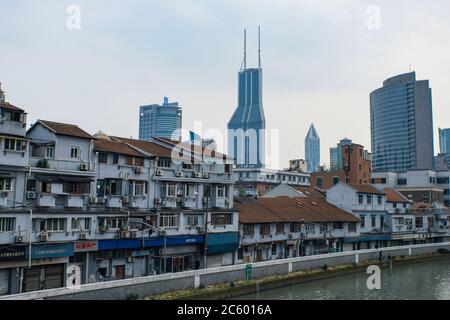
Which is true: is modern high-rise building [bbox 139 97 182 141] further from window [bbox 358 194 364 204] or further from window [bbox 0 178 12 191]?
window [bbox 0 178 12 191]

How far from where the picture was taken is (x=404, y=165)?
170 m

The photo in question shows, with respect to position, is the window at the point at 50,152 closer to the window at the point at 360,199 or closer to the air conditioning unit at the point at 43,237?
the air conditioning unit at the point at 43,237

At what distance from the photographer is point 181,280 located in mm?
33719

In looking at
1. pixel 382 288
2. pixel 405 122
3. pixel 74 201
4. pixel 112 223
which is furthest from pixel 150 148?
pixel 405 122

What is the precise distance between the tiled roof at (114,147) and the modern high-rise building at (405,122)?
141954mm

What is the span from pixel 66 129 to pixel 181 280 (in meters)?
14.1

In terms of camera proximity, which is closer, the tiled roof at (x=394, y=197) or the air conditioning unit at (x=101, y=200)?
the air conditioning unit at (x=101, y=200)

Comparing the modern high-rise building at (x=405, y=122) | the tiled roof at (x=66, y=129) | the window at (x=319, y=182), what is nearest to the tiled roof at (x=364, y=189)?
the window at (x=319, y=182)

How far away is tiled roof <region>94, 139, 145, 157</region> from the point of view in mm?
38009

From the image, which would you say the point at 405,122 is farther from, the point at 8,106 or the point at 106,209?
the point at 8,106

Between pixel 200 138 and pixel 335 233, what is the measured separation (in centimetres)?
1978

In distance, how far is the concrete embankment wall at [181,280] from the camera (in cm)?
2709
